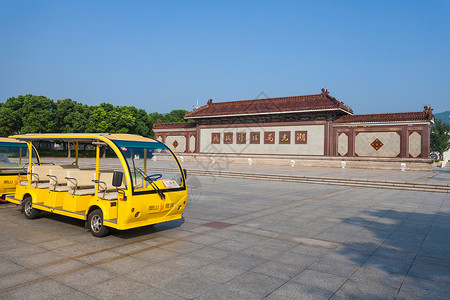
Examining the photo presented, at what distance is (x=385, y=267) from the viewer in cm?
510

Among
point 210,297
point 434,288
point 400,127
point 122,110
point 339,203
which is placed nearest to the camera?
point 210,297

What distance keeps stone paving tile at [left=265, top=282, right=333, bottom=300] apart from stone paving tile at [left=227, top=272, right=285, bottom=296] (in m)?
0.10

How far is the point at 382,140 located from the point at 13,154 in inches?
1149

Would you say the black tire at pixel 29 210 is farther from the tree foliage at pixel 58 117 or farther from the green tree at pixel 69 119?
the green tree at pixel 69 119

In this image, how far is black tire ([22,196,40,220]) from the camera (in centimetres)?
774

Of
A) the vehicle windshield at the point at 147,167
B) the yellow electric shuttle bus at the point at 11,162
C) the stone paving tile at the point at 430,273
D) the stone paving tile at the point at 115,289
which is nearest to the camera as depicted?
the stone paving tile at the point at 115,289

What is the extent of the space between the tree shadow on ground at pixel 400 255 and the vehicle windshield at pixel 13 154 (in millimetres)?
9037

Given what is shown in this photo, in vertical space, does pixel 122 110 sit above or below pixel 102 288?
above

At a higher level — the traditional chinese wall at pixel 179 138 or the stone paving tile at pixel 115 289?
the traditional chinese wall at pixel 179 138

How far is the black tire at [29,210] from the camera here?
774 centimetres

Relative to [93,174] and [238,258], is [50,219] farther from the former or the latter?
[238,258]

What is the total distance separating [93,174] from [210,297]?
191 inches

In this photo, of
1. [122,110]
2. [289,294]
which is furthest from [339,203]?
[122,110]

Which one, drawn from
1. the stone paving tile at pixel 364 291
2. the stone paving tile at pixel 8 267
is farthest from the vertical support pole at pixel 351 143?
the stone paving tile at pixel 8 267
